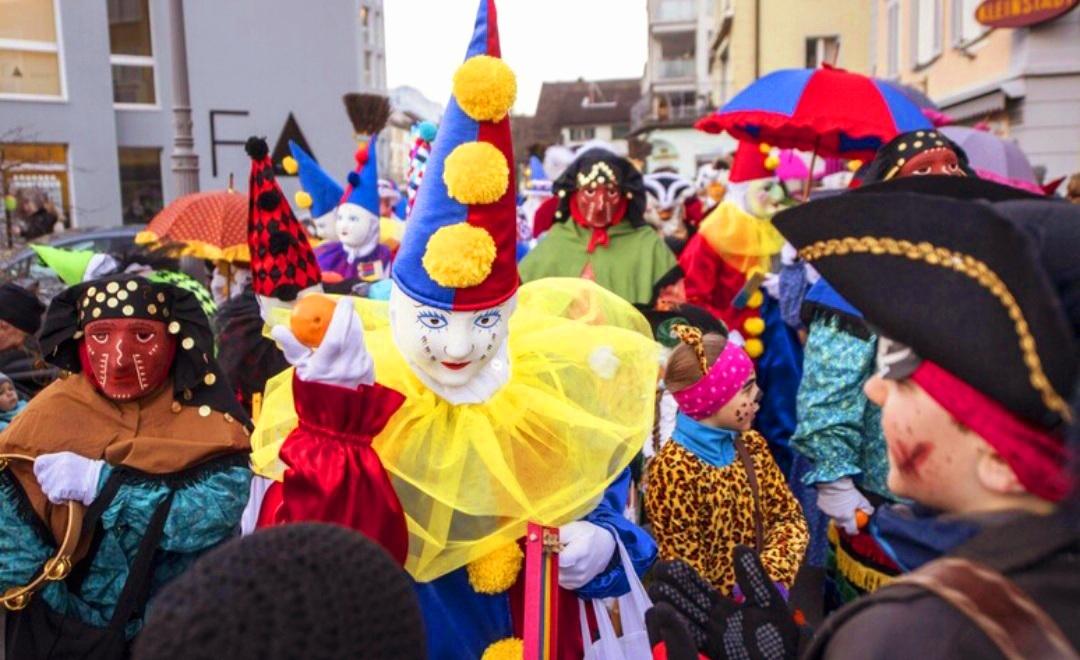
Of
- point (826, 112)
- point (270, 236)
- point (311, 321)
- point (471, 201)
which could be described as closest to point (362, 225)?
point (270, 236)

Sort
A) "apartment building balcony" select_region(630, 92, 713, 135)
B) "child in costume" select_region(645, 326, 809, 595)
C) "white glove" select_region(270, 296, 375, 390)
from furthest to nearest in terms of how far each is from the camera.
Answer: "apartment building balcony" select_region(630, 92, 713, 135), "child in costume" select_region(645, 326, 809, 595), "white glove" select_region(270, 296, 375, 390)

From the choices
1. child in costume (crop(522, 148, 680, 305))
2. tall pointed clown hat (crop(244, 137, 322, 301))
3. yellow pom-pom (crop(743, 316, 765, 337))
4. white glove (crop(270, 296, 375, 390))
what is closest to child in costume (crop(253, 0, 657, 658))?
white glove (crop(270, 296, 375, 390))

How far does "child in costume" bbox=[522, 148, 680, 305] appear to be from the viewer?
559 cm

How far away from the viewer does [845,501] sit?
130 inches

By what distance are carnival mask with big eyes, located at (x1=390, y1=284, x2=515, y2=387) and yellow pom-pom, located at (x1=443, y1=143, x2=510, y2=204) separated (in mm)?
297

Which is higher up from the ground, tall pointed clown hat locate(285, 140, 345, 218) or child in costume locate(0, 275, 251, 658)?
tall pointed clown hat locate(285, 140, 345, 218)

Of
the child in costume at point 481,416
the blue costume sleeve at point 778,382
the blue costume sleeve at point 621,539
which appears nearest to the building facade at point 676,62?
the blue costume sleeve at point 778,382

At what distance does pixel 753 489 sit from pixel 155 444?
198cm

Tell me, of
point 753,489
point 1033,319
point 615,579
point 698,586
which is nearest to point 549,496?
point 615,579

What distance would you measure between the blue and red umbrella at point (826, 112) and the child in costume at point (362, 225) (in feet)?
9.15

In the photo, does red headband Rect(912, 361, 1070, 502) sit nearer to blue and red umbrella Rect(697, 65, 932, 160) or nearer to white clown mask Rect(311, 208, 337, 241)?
blue and red umbrella Rect(697, 65, 932, 160)

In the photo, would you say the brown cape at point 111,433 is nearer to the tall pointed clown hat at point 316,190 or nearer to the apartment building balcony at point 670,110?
the tall pointed clown hat at point 316,190

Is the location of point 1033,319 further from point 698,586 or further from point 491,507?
point 491,507

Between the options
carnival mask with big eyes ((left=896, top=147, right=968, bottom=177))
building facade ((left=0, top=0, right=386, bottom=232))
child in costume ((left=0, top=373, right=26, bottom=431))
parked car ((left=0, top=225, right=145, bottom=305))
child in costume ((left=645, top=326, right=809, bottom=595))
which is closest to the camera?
child in costume ((left=645, top=326, right=809, bottom=595))
